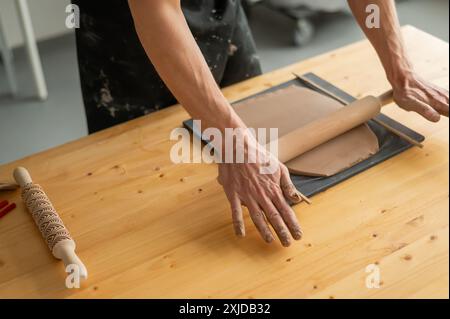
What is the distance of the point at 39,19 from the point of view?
274cm

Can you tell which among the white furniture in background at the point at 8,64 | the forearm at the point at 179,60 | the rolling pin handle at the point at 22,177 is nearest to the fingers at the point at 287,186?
the forearm at the point at 179,60

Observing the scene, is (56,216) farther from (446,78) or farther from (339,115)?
(446,78)

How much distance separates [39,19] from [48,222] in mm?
1985

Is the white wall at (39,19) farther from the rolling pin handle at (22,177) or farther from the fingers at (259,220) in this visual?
the fingers at (259,220)

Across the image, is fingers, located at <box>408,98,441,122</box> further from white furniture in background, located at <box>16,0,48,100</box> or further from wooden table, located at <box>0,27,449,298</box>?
white furniture in background, located at <box>16,0,48,100</box>

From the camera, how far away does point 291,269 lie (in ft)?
3.14

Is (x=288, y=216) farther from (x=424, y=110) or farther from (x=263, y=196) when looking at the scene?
(x=424, y=110)

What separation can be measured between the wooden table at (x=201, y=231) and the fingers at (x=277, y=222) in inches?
1.0

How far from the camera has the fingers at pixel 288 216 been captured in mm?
990

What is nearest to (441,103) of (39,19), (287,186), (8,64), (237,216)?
(287,186)

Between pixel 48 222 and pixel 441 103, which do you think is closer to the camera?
pixel 48 222

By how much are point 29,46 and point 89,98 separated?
1094 millimetres

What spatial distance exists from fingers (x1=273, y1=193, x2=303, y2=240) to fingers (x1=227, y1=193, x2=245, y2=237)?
65 mm

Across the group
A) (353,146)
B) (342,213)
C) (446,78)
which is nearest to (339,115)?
(353,146)
